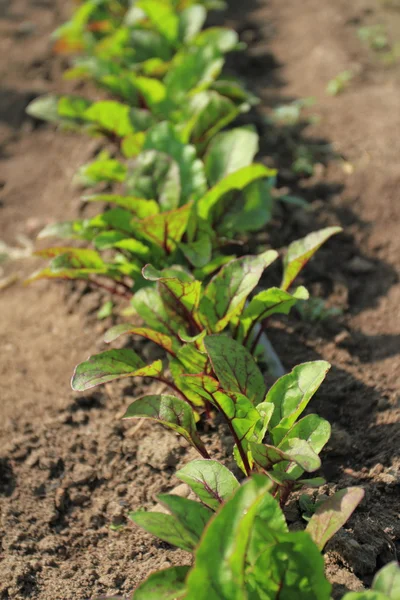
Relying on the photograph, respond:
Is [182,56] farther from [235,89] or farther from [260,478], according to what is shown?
[260,478]

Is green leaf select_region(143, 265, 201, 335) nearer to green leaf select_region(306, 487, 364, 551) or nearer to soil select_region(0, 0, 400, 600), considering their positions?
soil select_region(0, 0, 400, 600)

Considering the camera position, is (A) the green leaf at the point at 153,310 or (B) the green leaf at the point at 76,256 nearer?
(A) the green leaf at the point at 153,310

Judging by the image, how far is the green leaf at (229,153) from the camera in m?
3.09

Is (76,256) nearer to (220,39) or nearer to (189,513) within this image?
(189,513)

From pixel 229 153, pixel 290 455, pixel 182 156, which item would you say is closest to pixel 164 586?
pixel 290 455

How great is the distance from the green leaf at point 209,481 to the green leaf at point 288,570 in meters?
0.23

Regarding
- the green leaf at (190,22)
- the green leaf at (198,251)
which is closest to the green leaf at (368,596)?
the green leaf at (198,251)

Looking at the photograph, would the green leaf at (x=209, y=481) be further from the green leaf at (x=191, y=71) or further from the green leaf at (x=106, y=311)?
the green leaf at (x=191, y=71)

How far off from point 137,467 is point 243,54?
356 centimetres

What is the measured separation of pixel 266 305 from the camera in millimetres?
2359

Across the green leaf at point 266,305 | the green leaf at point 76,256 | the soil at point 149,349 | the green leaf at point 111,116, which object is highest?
the green leaf at point 111,116

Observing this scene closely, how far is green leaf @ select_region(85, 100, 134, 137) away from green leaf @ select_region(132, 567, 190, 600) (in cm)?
239

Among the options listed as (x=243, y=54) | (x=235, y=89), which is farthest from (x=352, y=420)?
(x=243, y=54)

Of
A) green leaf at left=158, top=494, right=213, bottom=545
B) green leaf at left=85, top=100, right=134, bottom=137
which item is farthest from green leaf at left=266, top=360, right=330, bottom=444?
green leaf at left=85, top=100, right=134, bottom=137
